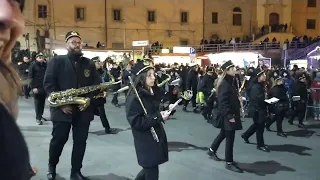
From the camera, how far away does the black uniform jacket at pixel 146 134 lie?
4812mm

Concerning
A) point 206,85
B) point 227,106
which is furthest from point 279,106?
point 227,106

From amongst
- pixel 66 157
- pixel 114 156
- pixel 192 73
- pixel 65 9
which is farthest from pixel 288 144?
pixel 65 9

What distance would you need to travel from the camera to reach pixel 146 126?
485cm

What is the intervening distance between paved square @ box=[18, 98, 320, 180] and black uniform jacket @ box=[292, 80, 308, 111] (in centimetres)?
92

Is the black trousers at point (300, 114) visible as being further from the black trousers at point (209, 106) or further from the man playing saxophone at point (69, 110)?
the man playing saxophone at point (69, 110)

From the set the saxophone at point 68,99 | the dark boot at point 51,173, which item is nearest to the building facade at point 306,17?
the saxophone at point 68,99

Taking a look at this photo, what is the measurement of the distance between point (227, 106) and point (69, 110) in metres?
2.88

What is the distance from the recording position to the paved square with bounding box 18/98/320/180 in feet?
22.4

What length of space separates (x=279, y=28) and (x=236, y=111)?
4479 centimetres

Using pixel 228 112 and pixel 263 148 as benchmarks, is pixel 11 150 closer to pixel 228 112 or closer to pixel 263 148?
pixel 228 112

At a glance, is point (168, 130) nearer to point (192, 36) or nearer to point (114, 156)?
point (114, 156)

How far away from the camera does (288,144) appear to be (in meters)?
9.59

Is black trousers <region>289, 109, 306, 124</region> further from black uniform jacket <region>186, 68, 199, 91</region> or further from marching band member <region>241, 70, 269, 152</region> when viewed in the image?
black uniform jacket <region>186, 68, 199, 91</region>

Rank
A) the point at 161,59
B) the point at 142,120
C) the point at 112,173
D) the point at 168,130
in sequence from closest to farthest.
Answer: the point at 142,120
the point at 112,173
the point at 168,130
the point at 161,59
